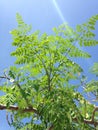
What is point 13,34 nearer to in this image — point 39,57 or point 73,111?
point 39,57

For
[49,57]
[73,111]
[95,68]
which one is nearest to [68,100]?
[73,111]

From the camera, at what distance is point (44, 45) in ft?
18.1

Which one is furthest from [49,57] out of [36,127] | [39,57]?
[36,127]

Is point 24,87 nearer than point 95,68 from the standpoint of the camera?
Yes

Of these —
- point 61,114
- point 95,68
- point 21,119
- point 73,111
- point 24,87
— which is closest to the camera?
point 61,114

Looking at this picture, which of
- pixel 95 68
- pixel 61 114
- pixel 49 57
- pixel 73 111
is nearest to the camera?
pixel 61 114

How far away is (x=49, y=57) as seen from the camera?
5449 millimetres

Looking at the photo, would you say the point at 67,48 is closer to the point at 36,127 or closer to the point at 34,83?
the point at 34,83

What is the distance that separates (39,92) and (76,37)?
127 centimetres

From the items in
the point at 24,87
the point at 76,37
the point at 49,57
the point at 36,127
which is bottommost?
the point at 36,127

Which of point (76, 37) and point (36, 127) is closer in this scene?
point (36, 127)

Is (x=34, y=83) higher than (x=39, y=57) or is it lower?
lower

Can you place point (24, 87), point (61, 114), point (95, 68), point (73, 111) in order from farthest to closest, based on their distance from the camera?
point (95, 68), point (24, 87), point (73, 111), point (61, 114)

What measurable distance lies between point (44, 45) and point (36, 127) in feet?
4.55
